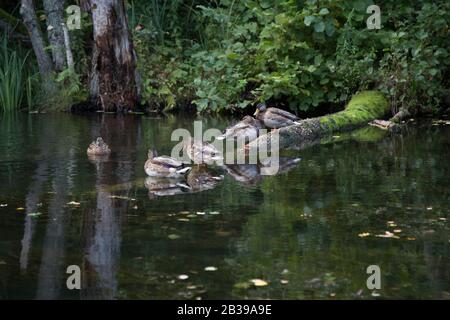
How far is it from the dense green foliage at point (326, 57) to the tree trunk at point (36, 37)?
10.9ft

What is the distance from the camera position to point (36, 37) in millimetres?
18641

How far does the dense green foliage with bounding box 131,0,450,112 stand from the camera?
1553 cm

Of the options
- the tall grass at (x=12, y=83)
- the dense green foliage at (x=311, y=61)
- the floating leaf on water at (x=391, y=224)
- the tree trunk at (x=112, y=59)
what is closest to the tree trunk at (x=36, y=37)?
the tall grass at (x=12, y=83)

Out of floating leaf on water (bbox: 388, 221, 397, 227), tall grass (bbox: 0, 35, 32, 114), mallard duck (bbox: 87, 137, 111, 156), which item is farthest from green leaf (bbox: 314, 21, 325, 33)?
floating leaf on water (bbox: 388, 221, 397, 227)

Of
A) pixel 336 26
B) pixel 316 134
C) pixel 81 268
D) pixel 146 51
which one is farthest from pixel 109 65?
pixel 81 268

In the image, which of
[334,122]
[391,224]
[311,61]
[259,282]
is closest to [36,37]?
[311,61]

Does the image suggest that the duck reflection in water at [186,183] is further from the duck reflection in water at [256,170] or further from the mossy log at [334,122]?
the mossy log at [334,122]

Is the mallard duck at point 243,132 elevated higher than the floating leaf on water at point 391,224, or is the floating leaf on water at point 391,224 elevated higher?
Result: the mallard duck at point 243,132

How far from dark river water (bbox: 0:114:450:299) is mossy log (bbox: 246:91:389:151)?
58 cm

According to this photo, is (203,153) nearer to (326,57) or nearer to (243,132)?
(243,132)

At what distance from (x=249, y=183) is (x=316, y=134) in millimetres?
3871

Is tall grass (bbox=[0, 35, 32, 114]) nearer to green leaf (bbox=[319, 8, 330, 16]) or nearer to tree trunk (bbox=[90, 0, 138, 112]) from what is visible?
tree trunk (bbox=[90, 0, 138, 112])

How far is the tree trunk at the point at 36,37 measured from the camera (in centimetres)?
1850

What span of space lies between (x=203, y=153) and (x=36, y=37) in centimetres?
898
